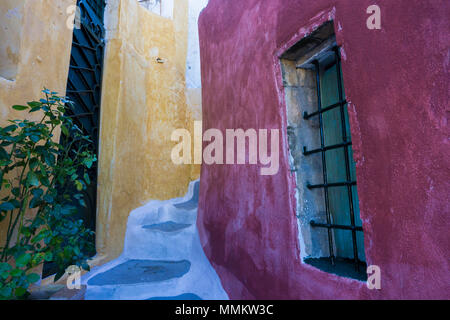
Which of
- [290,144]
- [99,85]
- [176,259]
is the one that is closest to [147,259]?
[176,259]

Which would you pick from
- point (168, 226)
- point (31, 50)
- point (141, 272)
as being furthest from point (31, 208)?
point (168, 226)

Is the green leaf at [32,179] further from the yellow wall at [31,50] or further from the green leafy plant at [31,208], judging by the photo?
the yellow wall at [31,50]

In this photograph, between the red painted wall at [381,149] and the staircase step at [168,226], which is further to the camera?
the staircase step at [168,226]

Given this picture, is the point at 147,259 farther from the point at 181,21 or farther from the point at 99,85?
the point at 181,21

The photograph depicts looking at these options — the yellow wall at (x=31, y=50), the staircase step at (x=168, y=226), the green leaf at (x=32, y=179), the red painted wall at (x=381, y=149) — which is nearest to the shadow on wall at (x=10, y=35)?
the yellow wall at (x=31, y=50)

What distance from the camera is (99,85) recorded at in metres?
4.27

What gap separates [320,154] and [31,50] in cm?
249

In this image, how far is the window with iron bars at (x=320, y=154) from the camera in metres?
1.65

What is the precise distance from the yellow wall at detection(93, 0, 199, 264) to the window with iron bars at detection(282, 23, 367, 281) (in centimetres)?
319

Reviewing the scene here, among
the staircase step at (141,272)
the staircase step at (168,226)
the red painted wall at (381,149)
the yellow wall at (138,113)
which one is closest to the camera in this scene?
the red painted wall at (381,149)

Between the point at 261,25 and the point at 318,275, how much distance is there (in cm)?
189

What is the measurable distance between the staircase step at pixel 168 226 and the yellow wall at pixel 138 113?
0.47m

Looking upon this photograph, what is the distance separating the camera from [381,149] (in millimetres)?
1113

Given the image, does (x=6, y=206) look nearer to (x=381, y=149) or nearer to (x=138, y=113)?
(x=381, y=149)
